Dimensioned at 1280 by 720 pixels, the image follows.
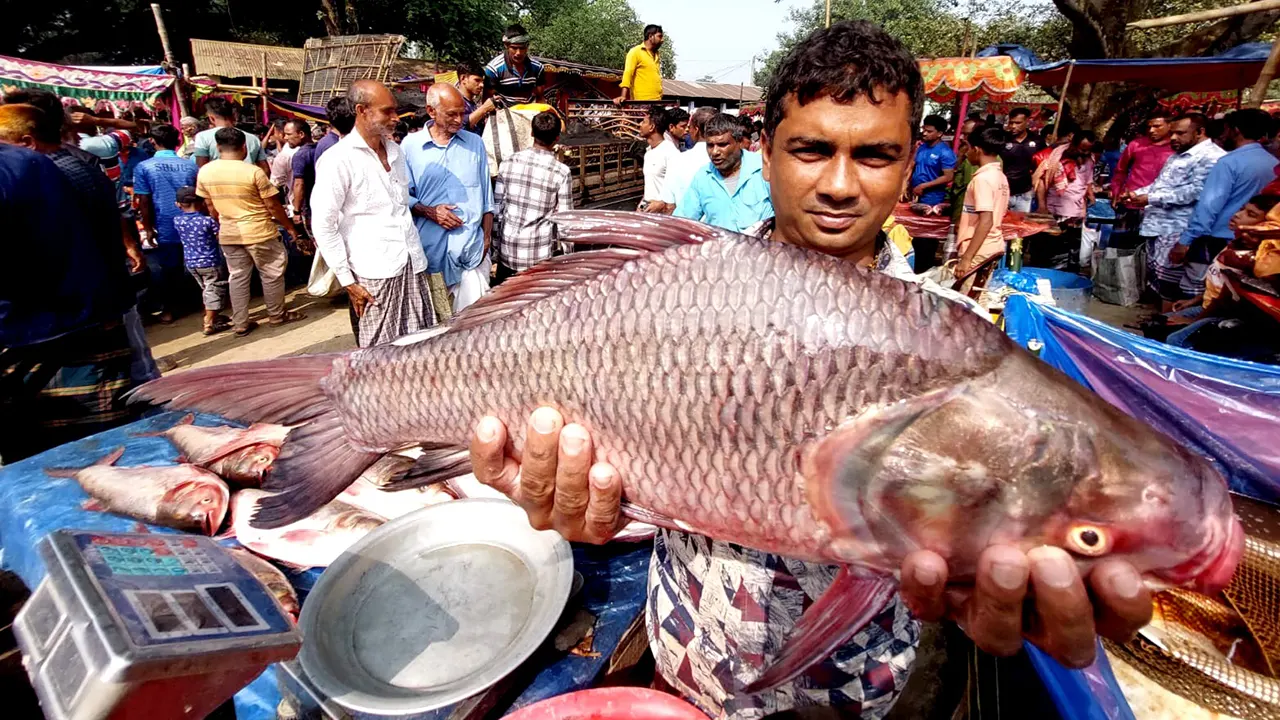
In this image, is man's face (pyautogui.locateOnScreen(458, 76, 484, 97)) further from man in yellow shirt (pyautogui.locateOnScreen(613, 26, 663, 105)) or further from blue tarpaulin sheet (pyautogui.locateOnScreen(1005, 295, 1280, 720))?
blue tarpaulin sheet (pyautogui.locateOnScreen(1005, 295, 1280, 720))

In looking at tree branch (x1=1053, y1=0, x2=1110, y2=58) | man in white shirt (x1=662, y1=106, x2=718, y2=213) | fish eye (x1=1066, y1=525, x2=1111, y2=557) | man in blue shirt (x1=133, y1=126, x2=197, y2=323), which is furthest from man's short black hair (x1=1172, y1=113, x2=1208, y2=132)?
tree branch (x1=1053, y1=0, x2=1110, y2=58)

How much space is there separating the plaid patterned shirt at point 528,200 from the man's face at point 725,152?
1326 millimetres

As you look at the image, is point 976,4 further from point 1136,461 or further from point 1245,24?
point 1136,461

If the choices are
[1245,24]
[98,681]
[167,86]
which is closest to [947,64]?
[1245,24]

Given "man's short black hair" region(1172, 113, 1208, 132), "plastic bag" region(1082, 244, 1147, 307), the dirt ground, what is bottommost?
the dirt ground

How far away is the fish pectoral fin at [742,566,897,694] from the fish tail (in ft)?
3.85

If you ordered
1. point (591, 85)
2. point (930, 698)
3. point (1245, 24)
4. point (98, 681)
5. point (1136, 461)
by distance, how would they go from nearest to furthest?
point (98, 681), point (1136, 461), point (930, 698), point (1245, 24), point (591, 85)

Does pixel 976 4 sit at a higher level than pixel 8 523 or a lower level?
higher

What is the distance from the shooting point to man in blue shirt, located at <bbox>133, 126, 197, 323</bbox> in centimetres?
739

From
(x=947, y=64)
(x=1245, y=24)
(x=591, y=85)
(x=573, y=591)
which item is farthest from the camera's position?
(x=591, y=85)

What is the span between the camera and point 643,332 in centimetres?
124

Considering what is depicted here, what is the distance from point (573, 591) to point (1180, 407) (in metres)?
2.95

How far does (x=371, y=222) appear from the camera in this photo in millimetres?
4605

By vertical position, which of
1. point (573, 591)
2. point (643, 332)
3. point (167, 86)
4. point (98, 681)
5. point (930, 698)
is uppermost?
point (167, 86)
